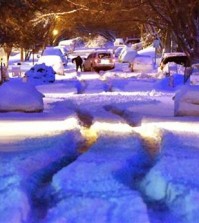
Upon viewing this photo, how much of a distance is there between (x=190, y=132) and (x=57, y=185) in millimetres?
5739

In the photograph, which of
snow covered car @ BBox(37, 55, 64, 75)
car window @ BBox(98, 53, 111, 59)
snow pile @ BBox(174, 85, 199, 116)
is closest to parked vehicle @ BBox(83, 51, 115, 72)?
car window @ BBox(98, 53, 111, 59)

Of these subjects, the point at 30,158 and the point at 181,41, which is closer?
the point at 30,158

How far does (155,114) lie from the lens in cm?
1741

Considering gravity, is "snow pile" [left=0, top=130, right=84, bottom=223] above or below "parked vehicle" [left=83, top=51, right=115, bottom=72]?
above

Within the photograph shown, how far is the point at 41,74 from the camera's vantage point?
35750mm

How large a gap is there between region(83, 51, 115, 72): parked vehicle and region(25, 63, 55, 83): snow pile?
10035 mm

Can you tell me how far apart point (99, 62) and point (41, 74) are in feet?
35.3

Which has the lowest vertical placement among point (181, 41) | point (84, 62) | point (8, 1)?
point (84, 62)

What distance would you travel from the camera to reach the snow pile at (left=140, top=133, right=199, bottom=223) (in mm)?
7305

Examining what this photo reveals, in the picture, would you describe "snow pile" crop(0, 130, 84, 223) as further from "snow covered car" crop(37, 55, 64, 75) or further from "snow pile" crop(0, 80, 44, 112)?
"snow covered car" crop(37, 55, 64, 75)

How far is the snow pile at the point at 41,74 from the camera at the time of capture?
35188 mm

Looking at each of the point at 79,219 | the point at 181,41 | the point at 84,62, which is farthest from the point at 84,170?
the point at 84,62

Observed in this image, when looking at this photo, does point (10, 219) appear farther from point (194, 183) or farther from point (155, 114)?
point (155, 114)

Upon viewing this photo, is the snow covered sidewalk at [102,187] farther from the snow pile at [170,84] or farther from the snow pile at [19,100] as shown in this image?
the snow pile at [170,84]
